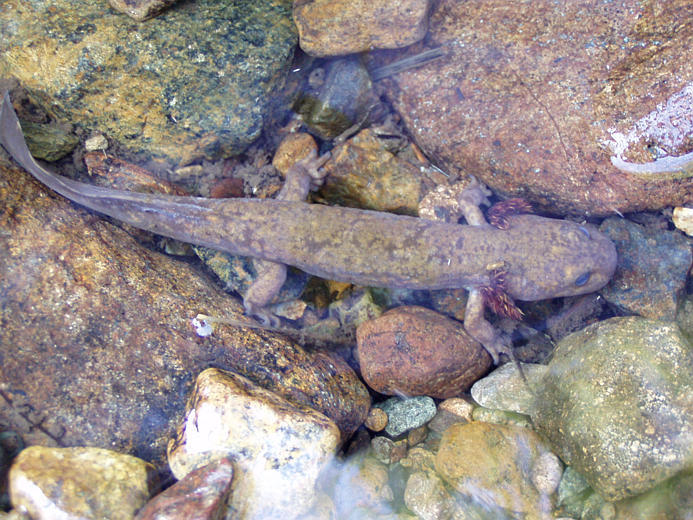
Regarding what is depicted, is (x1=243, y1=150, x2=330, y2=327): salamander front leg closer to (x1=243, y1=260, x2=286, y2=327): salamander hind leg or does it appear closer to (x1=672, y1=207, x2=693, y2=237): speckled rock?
(x1=243, y1=260, x2=286, y2=327): salamander hind leg

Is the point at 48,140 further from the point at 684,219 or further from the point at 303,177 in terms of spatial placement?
the point at 684,219

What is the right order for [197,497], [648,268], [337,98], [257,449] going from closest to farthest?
[197,497] < [257,449] < [648,268] < [337,98]

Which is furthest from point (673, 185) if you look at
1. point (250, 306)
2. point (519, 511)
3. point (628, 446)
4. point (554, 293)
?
point (250, 306)

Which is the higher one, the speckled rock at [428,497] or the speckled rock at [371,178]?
the speckled rock at [371,178]

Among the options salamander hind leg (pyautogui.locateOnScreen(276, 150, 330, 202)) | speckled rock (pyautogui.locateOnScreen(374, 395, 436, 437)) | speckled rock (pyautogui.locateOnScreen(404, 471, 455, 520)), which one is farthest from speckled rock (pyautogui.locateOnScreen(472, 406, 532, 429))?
salamander hind leg (pyautogui.locateOnScreen(276, 150, 330, 202))

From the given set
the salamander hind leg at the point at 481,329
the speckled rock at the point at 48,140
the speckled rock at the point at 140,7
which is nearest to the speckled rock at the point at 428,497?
the salamander hind leg at the point at 481,329

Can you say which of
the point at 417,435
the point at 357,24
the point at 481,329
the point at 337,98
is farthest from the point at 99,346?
the point at 357,24

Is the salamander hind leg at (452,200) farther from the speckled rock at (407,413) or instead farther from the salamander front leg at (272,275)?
the speckled rock at (407,413)
